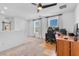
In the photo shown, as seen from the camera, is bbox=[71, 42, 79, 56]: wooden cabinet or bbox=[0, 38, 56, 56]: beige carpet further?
bbox=[0, 38, 56, 56]: beige carpet

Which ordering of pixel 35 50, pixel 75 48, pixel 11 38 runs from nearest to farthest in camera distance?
pixel 75 48
pixel 35 50
pixel 11 38

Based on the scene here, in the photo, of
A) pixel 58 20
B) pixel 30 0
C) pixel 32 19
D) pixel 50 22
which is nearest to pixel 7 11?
pixel 32 19

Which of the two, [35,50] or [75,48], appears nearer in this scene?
[75,48]

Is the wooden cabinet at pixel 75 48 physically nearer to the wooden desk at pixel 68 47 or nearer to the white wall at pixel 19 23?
the wooden desk at pixel 68 47

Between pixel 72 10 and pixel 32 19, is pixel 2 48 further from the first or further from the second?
pixel 72 10

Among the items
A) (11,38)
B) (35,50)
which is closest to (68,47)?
(35,50)

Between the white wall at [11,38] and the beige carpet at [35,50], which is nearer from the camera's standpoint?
the beige carpet at [35,50]

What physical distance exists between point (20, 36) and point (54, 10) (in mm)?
2917

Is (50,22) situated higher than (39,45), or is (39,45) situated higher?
(50,22)

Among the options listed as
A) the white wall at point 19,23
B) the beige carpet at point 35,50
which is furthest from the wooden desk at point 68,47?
the white wall at point 19,23

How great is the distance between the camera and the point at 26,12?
372cm

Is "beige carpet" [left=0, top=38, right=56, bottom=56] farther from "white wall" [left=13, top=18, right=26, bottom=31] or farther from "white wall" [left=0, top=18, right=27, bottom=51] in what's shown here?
"white wall" [left=13, top=18, right=26, bottom=31]

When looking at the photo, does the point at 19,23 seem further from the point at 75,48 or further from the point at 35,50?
the point at 75,48

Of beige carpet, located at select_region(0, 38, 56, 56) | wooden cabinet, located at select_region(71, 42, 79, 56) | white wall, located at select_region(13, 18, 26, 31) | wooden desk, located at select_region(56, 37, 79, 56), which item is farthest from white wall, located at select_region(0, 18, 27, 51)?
wooden cabinet, located at select_region(71, 42, 79, 56)
